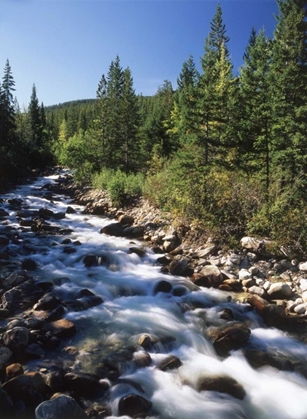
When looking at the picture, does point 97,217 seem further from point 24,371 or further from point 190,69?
point 190,69

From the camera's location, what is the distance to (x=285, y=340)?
307 inches

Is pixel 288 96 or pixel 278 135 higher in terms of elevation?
pixel 288 96

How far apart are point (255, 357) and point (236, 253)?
4659 mm

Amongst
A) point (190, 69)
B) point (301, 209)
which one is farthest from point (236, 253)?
point (190, 69)

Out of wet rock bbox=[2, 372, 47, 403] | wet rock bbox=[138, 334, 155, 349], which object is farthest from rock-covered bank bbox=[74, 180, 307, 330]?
wet rock bbox=[2, 372, 47, 403]

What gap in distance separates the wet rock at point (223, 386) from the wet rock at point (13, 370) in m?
3.59

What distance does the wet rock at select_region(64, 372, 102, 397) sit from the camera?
5.79 meters

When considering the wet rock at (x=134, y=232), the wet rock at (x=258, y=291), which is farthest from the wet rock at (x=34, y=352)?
the wet rock at (x=134, y=232)

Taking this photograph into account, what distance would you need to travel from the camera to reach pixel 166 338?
25.4 feet

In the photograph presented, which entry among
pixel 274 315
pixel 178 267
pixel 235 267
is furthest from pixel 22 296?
pixel 274 315

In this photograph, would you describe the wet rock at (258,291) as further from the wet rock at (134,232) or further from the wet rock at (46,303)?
the wet rock at (134,232)

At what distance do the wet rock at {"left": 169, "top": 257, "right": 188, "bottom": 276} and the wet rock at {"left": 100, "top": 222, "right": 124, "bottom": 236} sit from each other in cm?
500

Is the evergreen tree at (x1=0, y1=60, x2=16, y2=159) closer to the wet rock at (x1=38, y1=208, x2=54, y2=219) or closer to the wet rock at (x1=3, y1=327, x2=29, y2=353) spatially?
the wet rock at (x1=38, y1=208, x2=54, y2=219)

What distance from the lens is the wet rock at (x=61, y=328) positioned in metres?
7.46
